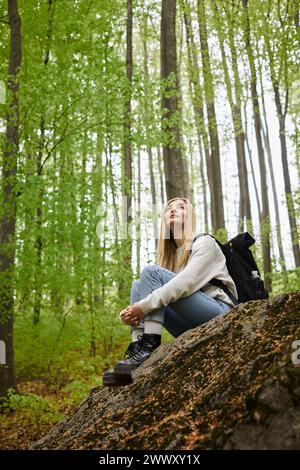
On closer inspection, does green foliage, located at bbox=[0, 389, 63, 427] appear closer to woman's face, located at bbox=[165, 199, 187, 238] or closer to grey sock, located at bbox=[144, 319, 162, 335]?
grey sock, located at bbox=[144, 319, 162, 335]

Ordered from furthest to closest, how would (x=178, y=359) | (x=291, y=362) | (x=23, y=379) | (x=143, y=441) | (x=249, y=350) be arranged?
(x=23, y=379)
(x=178, y=359)
(x=249, y=350)
(x=143, y=441)
(x=291, y=362)

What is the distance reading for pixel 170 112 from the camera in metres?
7.07

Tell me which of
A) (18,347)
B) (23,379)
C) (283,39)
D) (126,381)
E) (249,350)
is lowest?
(23,379)

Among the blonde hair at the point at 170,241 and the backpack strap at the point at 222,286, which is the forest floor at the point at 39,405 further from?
the backpack strap at the point at 222,286

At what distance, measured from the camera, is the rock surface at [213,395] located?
172 cm

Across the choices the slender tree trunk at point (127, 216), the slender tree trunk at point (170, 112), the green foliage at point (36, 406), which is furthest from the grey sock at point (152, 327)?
the slender tree trunk at point (127, 216)

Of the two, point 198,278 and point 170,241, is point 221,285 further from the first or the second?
point 170,241

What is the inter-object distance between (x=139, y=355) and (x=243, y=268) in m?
0.98

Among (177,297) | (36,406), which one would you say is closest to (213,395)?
(177,297)

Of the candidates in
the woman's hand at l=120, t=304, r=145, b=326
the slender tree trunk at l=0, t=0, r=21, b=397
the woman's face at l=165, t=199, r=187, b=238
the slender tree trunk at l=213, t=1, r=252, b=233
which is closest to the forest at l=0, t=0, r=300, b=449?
the slender tree trunk at l=0, t=0, r=21, b=397
